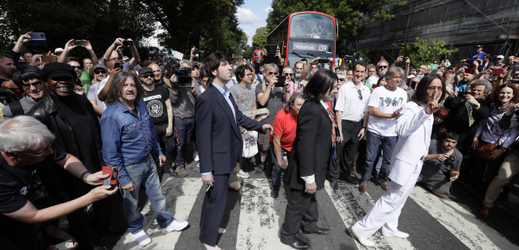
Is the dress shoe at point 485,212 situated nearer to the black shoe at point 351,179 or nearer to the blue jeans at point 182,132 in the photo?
the black shoe at point 351,179

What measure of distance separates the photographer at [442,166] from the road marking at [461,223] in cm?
20

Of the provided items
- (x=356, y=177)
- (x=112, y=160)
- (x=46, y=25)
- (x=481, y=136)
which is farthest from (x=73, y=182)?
(x=46, y=25)

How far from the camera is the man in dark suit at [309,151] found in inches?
94.4

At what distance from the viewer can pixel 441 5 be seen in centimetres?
1989

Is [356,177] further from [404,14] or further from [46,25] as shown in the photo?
[404,14]

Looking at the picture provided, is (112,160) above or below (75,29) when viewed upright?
below

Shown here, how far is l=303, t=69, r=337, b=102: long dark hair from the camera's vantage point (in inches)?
Result: 97.3

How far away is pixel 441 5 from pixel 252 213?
25393 millimetres

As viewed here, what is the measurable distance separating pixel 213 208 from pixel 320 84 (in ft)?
5.80

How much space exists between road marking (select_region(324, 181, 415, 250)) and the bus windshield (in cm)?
914

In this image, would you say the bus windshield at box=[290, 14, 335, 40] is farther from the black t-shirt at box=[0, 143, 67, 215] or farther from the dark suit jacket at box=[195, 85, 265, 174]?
the black t-shirt at box=[0, 143, 67, 215]

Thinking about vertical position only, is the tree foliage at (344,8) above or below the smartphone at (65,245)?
above

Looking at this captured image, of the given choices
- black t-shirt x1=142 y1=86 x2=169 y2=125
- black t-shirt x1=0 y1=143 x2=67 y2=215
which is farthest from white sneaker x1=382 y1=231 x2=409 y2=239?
black t-shirt x1=142 y1=86 x2=169 y2=125

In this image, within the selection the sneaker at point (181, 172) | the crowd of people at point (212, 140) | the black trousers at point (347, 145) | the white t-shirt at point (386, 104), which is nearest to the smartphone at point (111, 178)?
the crowd of people at point (212, 140)
